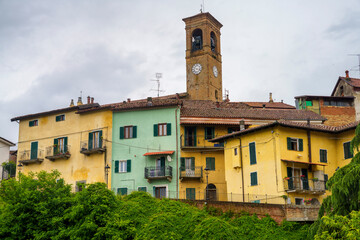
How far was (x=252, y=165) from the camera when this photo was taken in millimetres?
39750

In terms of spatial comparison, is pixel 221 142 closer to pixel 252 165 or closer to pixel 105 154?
pixel 252 165

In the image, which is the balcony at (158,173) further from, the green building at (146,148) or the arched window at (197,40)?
the arched window at (197,40)

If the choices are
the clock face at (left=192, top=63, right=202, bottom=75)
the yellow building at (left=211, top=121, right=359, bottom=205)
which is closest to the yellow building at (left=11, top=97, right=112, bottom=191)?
the yellow building at (left=211, top=121, right=359, bottom=205)

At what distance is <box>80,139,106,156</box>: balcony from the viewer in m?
48.2

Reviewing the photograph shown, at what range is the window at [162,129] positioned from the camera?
4719 cm

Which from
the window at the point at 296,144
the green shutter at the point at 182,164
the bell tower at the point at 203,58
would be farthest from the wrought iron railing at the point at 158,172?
the bell tower at the point at 203,58

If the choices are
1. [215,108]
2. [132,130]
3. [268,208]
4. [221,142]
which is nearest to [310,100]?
[215,108]

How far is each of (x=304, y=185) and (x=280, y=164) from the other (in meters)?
2.30

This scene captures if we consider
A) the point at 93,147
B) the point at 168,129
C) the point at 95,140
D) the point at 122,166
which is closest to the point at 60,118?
the point at 95,140

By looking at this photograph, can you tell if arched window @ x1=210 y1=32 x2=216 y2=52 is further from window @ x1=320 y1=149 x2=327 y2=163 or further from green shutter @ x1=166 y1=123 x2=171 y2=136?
window @ x1=320 y1=149 x2=327 y2=163

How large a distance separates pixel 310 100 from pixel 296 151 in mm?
20892

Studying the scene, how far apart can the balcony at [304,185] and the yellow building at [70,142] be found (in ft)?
54.4

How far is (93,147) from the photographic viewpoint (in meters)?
49.0

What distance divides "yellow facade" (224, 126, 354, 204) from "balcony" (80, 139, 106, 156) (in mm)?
12376
